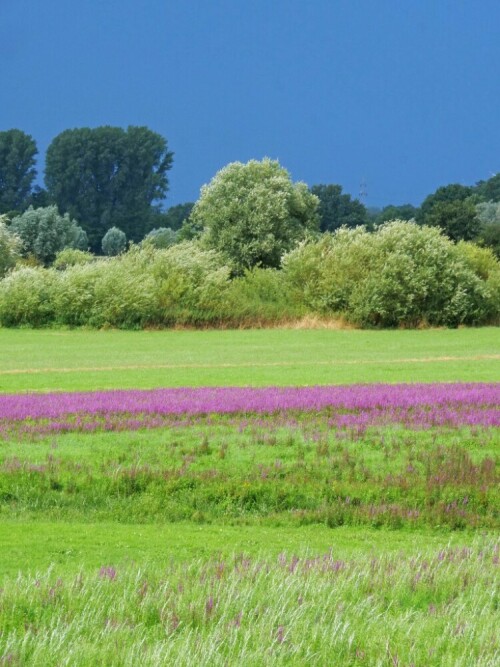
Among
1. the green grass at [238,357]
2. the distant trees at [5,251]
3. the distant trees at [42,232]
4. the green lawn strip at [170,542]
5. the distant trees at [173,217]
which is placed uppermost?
the distant trees at [173,217]

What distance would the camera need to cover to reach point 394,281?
201 feet

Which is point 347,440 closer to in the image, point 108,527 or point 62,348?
point 108,527

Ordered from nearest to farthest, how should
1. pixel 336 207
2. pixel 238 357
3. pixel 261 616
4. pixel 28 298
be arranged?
1. pixel 261 616
2. pixel 238 357
3. pixel 28 298
4. pixel 336 207

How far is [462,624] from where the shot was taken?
6.90m

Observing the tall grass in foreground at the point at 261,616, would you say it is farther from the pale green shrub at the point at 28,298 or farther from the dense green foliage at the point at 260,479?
the pale green shrub at the point at 28,298

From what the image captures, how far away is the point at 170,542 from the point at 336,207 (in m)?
135

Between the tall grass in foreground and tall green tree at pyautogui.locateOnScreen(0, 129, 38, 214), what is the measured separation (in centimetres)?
15111

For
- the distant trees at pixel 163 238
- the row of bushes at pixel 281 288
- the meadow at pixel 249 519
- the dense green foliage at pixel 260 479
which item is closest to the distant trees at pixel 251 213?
the row of bushes at pixel 281 288

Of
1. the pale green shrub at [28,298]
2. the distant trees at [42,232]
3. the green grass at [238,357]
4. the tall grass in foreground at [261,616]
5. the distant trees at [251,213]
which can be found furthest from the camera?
the distant trees at [42,232]

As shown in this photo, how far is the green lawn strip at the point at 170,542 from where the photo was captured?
10148 mm

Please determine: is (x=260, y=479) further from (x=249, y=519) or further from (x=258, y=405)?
(x=258, y=405)

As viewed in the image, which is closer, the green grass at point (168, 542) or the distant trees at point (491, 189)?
the green grass at point (168, 542)

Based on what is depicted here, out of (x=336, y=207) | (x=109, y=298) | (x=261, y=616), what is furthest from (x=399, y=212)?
(x=261, y=616)

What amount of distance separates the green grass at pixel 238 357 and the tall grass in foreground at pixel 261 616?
65.3ft
